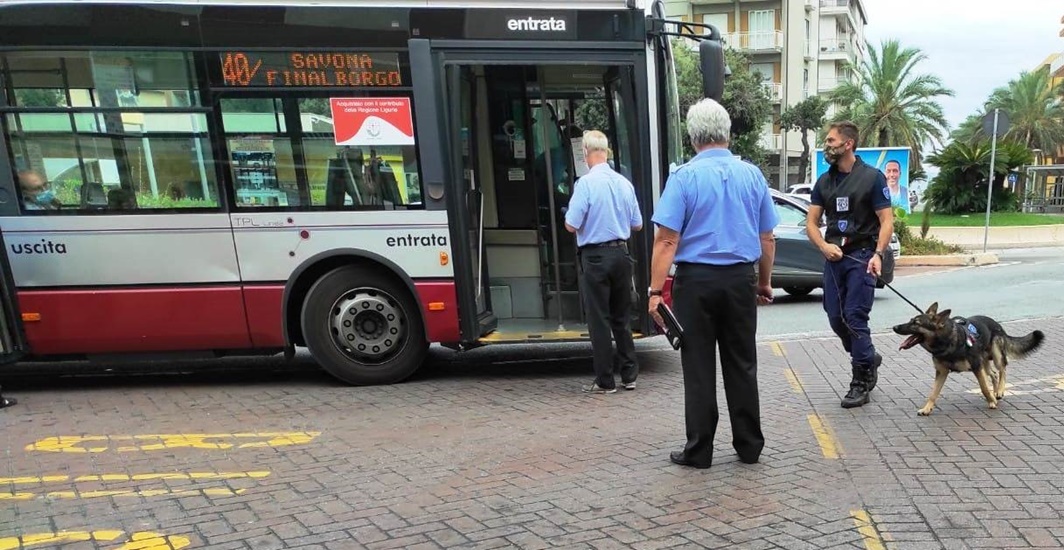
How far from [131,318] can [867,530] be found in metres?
5.41

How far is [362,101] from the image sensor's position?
19.0 feet

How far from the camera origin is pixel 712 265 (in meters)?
3.86

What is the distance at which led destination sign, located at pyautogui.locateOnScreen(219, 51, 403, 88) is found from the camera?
224 inches

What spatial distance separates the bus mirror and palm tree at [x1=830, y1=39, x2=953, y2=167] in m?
37.8

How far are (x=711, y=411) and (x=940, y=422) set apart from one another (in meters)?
1.82

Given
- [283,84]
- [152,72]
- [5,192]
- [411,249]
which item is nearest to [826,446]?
[411,249]

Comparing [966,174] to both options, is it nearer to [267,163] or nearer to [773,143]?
[773,143]

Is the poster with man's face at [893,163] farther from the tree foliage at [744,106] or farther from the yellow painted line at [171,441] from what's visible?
the yellow painted line at [171,441]

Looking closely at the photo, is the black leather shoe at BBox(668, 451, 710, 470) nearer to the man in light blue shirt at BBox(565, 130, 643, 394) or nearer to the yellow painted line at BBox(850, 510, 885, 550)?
the yellow painted line at BBox(850, 510, 885, 550)

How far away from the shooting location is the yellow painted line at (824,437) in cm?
429

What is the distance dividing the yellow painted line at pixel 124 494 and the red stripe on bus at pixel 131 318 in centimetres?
210

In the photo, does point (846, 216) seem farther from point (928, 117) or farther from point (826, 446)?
point (928, 117)

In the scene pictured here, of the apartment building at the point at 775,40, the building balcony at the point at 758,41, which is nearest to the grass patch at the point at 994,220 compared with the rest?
the apartment building at the point at 775,40

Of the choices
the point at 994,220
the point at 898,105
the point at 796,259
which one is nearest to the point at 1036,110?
the point at 898,105
